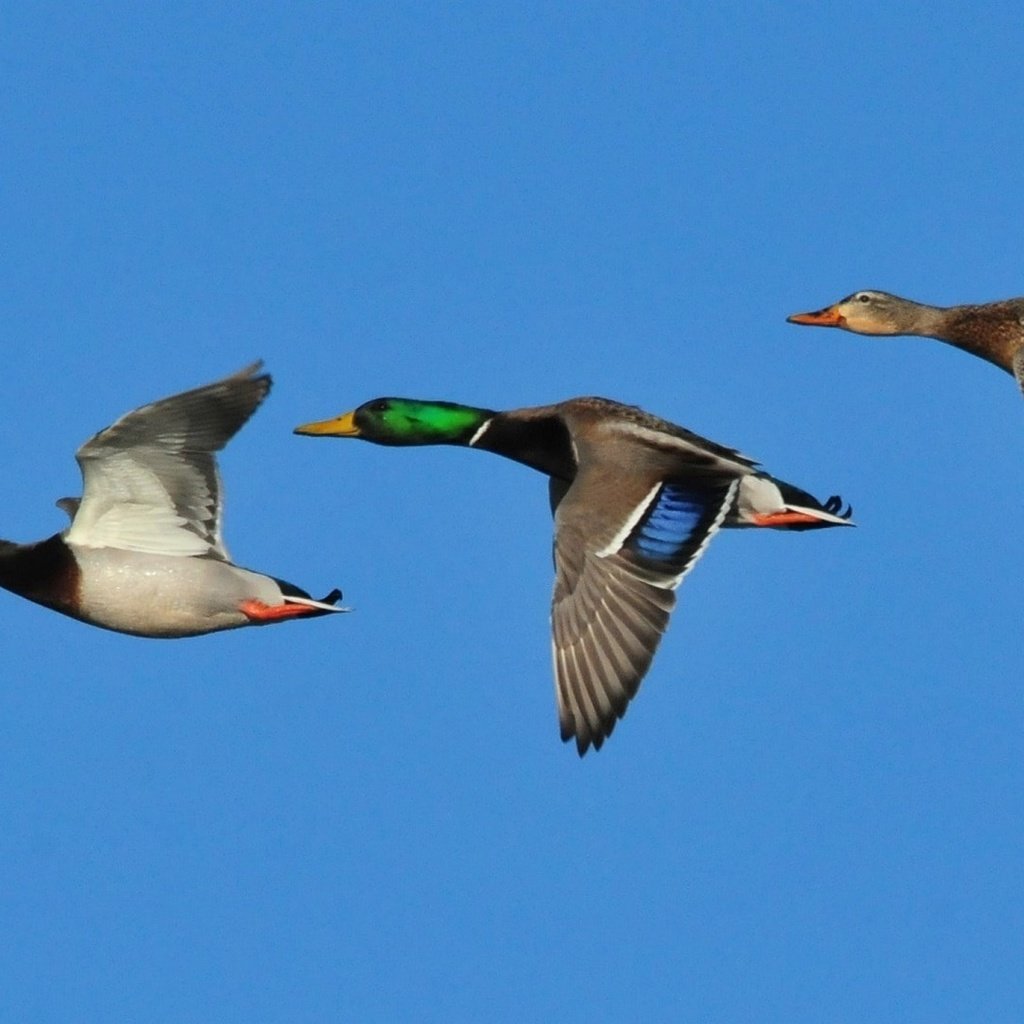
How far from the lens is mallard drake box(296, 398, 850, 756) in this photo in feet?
37.3

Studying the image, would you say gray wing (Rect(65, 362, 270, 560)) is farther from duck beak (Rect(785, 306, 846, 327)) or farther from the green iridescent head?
duck beak (Rect(785, 306, 846, 327))

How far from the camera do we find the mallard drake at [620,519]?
448 inches

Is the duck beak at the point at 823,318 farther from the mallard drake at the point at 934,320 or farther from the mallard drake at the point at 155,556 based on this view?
the mallard drake at the point at 155,556

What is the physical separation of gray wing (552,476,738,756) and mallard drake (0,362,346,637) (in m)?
1.24

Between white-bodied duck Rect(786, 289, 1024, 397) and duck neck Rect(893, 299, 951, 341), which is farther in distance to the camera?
duck neck Rect(893, 299, 951, 341)

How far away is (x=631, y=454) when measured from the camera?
12.3m

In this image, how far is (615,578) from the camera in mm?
11625

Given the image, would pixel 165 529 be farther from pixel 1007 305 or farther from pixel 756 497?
pixel 1007 305

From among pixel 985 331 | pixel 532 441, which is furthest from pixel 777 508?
pixel 985 331

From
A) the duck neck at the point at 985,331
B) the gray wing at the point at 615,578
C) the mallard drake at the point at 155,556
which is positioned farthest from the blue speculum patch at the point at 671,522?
the duck neck at the point at 985,331

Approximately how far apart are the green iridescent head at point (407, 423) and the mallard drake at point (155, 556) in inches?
68.3

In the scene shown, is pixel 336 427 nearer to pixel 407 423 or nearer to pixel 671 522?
pixel 407 423

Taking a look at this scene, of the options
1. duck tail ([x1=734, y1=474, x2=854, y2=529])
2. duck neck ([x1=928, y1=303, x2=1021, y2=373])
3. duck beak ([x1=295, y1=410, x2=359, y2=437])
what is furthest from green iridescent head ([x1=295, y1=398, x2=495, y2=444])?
duck neck ([x1=928, y1=303, x2=1021, y2=373])

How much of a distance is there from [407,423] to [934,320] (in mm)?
3871
